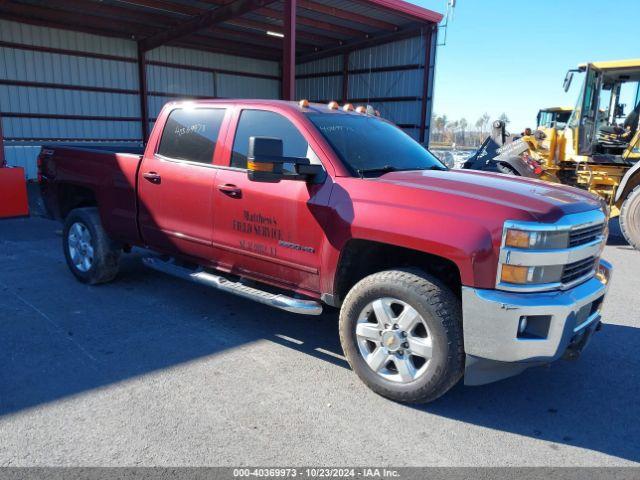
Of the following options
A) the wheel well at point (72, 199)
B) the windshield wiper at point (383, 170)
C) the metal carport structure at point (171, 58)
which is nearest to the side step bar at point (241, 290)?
the windshield wiper at point (383, 170)

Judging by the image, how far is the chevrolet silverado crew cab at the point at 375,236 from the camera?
9.66 feet

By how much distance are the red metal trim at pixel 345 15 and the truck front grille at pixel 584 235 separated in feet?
44.1

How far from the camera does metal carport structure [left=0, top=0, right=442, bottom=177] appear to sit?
50.8 feet

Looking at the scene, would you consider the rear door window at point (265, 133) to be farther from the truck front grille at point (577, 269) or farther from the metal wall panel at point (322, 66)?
the metal wall panel at point (322, 66)

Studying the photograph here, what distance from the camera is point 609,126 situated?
9914 millimetres

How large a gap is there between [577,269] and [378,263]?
1.31 meters

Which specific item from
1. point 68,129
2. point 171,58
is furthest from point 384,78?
point 68,129

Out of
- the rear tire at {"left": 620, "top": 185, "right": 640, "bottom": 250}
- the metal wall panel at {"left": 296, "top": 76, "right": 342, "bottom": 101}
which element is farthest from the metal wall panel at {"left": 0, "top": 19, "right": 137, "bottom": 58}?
the rear tire at {"left": 620, "top": 185, "right": 640, "bottom": 250}

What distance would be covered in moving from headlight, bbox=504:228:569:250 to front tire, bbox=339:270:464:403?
514 mm

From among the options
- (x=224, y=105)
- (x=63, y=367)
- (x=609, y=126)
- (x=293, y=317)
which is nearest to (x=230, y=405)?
(x=63, y=367)

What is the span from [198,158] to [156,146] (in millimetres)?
674

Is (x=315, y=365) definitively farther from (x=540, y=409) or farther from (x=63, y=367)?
(x=63, y=367)

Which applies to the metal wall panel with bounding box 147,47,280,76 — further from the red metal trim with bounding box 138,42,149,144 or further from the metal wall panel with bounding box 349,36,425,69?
the metal wall panel with bounding box 349,36,425,69

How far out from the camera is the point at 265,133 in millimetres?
4172
